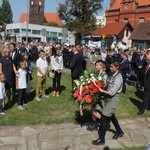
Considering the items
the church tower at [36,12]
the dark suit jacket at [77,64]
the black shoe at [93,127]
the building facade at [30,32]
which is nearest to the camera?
the black shoe at [93,127]

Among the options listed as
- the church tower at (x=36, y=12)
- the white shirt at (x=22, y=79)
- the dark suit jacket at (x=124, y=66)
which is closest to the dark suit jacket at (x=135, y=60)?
the dark suit jacket at (x=124, y=66)

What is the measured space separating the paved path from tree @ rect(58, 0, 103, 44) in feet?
187

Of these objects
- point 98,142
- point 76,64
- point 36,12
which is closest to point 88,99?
point 98,142

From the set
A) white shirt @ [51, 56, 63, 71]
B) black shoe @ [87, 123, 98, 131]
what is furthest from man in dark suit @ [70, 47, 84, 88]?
black shoe @ [87, 123, 98, 131]

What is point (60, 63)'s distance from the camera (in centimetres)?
1223

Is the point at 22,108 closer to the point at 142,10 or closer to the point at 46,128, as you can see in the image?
the point at 46,128

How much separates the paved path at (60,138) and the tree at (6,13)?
118468 mm

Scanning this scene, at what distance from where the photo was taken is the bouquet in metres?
8.18

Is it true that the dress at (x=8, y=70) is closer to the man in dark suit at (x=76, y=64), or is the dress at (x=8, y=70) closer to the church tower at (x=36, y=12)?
the man in dark suit at (x=76, y=64)

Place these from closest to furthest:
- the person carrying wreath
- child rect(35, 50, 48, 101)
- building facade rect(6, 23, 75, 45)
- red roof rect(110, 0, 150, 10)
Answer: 1. the person carrying wreath
2. child rect(35, 50, 48, 101)
3. red roof rect(110, 0, 150, 10)
4. building facade rect(6, 23, 75, 45)

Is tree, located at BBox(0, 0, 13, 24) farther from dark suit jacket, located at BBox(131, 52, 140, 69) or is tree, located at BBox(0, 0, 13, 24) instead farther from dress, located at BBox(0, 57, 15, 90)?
dress, located at BBox(0, 57, 15, 90)

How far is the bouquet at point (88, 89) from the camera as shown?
8180mm

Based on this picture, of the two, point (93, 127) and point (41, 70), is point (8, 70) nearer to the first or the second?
point (41, 70)

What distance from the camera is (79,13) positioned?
68625 mm
